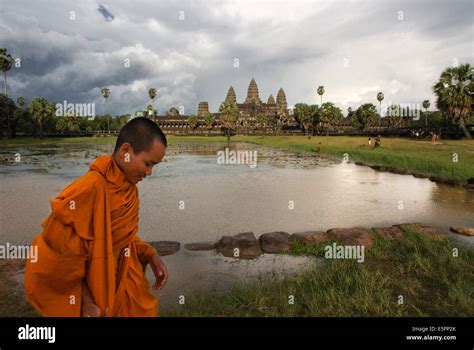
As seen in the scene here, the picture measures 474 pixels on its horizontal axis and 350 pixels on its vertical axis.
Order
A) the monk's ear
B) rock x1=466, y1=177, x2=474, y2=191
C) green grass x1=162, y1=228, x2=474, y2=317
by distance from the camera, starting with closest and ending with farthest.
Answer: the monk's ear < green grass x1=162, y1=228, x2=474, y2=317 < rock x1=466, y1=177, x2=474, y2=191

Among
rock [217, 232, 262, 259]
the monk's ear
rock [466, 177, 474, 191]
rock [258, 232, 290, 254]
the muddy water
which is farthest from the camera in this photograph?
rock [466, 177, 474, 191]

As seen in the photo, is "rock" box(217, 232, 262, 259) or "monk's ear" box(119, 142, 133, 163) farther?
"rock" box(217, 232, 262, 259)

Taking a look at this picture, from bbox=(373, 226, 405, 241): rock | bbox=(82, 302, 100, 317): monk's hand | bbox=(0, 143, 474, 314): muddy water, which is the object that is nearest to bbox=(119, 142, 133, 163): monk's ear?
bbox=(82, 302, 100, 317): monk's hand

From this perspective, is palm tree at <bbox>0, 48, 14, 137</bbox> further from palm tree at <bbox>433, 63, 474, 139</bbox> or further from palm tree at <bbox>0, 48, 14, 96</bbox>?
palm tree at <bbox>433, 63, 474, 139</bbox>

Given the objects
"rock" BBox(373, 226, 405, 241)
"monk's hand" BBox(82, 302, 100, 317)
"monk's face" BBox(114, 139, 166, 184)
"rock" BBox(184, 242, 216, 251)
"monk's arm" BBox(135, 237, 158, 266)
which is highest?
"monk's face" BBox(114, 139, 166, 184)

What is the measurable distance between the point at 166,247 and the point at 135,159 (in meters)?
5.92

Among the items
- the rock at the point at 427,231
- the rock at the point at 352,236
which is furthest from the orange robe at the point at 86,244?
the rock at the point at 427,231

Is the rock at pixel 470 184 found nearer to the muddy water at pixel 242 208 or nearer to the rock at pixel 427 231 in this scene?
→ the muddy water at pixel 242 208

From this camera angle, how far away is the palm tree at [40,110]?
7075 cm

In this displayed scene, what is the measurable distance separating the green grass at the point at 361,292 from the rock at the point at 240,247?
149 cm

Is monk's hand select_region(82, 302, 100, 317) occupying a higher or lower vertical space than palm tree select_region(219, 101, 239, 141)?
lower

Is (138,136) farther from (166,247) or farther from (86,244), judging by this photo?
(166,247)

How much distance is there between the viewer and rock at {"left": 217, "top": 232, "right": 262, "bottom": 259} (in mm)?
7766
